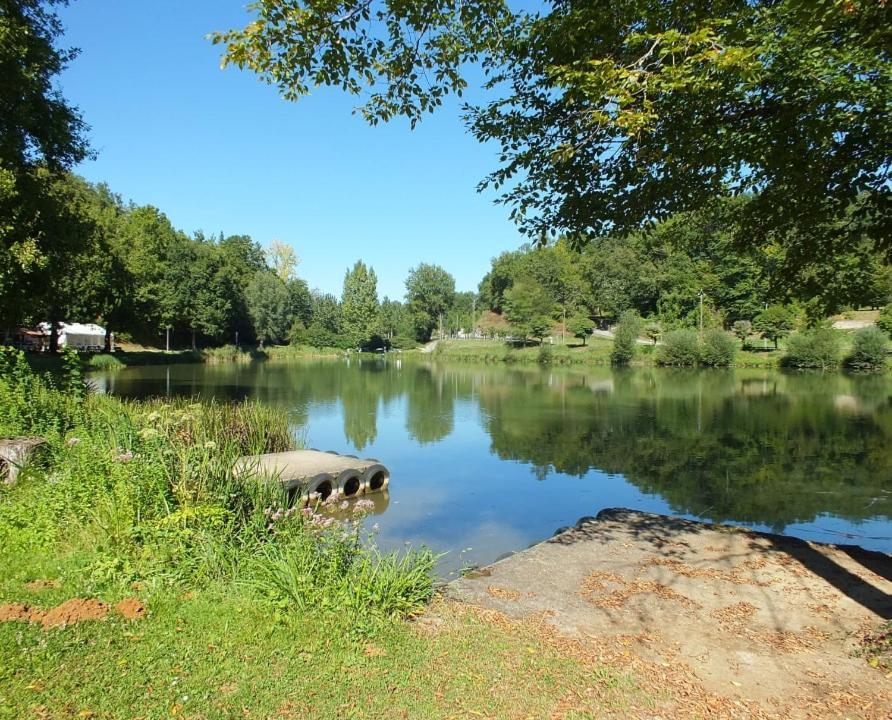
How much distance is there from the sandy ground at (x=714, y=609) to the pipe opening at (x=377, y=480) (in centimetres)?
646

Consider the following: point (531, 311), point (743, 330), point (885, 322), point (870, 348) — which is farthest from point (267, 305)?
point (885, 322)

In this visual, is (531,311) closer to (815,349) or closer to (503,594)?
(815,349)

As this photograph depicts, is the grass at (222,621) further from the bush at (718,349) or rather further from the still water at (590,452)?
the bush at (718,349)

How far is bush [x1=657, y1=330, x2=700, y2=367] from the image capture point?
58375mm

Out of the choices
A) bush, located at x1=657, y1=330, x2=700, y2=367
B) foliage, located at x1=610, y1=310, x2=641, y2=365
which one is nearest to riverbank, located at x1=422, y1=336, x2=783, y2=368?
foliage, located at x1=610, y1=310, x2=641, y2=365

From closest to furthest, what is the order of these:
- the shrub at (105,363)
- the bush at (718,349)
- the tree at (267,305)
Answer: the shrub at (105,363)
the bush at (718,349)
the tree at (267,305)

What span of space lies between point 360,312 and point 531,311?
2441 centimetres

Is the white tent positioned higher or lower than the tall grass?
higher

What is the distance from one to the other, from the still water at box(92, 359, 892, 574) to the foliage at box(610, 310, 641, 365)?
24.2 metres

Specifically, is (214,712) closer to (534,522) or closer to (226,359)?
(534,522)

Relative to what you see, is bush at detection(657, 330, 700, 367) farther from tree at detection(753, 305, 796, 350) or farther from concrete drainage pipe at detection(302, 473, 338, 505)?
concrete drainage pipe at detection(302, 473, 338, 505)

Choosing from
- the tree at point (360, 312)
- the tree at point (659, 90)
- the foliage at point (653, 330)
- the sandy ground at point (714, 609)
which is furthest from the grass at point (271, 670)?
the tree at point (360, 312)

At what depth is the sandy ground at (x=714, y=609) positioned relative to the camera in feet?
12.3

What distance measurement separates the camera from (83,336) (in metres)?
53.7
